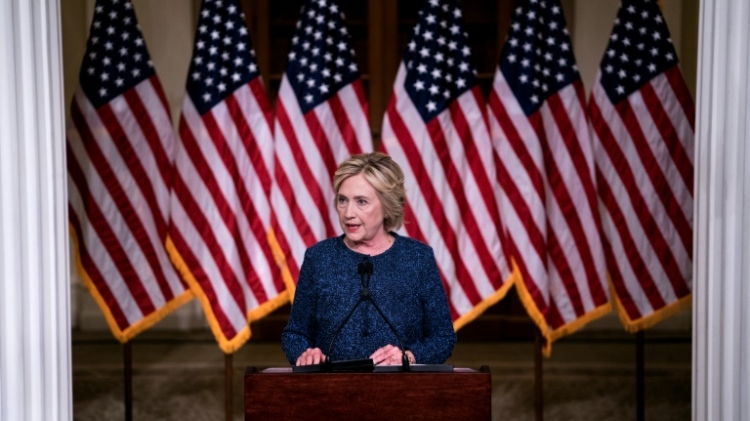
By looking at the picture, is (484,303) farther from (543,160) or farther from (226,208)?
(226,208)

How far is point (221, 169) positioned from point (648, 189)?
2.13 meters

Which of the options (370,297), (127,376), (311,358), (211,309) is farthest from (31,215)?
(127,376)

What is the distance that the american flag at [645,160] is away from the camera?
169 inches

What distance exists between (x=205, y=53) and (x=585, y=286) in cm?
223

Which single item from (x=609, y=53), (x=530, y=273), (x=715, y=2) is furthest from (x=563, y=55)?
(x=715, y=2)

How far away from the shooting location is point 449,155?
435 cm

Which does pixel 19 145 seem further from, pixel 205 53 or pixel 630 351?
pixel 630 351

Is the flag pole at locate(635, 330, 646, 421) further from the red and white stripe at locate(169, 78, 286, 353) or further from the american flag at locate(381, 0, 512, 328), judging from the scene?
the red and white stripe at locate(169, 78, 286, 353)

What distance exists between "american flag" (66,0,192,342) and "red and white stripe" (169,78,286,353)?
5.0 inches

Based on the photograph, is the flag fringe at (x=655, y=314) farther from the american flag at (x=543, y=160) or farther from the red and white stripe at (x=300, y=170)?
the red and white stripe at (x=300, y=170)

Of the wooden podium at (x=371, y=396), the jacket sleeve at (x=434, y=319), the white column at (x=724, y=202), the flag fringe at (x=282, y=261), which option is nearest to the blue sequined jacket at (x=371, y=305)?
the jacket sleeve at (x=434, y=319)

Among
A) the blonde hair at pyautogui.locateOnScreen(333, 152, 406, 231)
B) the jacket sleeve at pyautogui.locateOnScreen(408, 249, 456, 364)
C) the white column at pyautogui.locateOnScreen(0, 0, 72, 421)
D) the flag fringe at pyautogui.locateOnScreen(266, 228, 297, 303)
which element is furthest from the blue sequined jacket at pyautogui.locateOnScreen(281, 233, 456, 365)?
the flag fringe at pyautogui.locateOnScreen(266, 228, 297, 303)

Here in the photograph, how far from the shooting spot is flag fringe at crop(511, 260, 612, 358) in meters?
4.32

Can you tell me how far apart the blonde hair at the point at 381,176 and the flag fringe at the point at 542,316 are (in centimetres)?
179
